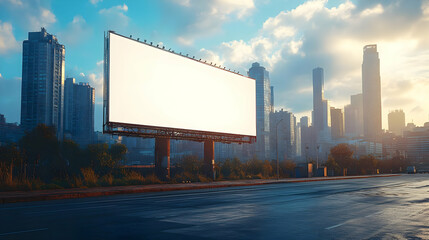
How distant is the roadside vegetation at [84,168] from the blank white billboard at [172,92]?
4024mm

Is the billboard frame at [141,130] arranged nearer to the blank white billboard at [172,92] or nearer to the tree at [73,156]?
the blank white billboard at [172,92]

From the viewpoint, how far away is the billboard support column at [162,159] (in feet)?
108

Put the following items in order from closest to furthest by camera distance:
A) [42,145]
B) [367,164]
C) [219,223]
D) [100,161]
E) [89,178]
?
[219,223]
[89,178]
[100,161]
[42,145]
[367,164]

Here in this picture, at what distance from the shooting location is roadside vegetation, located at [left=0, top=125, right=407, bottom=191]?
80.2 ft

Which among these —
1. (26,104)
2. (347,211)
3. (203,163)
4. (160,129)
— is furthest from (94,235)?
(26,104)

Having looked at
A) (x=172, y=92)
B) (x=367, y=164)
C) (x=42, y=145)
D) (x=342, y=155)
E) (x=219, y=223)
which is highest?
(x=172, y=92)

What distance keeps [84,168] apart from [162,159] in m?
7.06

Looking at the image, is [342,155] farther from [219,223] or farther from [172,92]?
[219,223]

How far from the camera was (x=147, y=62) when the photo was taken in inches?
1238

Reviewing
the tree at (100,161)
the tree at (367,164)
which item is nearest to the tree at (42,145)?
the tree at (100,161)

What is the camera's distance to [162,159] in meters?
33.2

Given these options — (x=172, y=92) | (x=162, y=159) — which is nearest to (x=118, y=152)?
(x=162, y=159)

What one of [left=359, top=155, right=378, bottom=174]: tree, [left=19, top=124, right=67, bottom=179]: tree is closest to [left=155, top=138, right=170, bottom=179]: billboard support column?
[left=19, top=124, right=67, bottom=179]: tree

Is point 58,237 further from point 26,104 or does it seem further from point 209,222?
point 26,104
